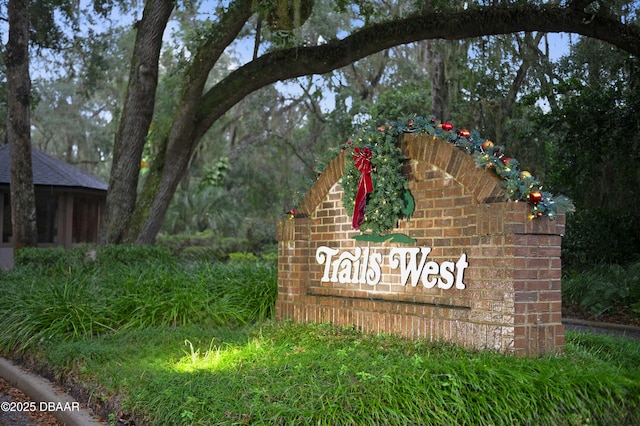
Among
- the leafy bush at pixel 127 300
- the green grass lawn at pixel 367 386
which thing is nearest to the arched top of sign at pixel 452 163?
the green grass lawn at pixel 367 386

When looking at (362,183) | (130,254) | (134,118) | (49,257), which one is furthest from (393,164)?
(49,257)

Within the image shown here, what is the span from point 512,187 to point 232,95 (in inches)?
324

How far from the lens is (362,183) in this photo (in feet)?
22.5

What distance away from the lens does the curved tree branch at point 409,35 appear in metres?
10.6

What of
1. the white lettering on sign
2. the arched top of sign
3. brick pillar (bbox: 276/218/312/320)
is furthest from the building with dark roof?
the arched top of sign

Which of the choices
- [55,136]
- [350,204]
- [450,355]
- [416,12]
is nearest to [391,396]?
[450,355]

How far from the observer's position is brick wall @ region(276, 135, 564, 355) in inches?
213

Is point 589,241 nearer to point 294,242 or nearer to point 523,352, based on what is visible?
point 294,242

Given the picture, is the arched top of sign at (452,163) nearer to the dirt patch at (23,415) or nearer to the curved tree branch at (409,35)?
the dirt patch at (23,415)

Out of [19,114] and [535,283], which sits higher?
[19,114]

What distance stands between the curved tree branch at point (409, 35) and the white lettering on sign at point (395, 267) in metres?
5.36

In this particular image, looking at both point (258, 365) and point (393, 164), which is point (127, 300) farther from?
point (393, 164)

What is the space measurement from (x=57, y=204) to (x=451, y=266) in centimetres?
1659

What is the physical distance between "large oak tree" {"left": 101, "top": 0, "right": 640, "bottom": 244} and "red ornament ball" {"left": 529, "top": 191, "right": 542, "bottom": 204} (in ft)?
20.4
